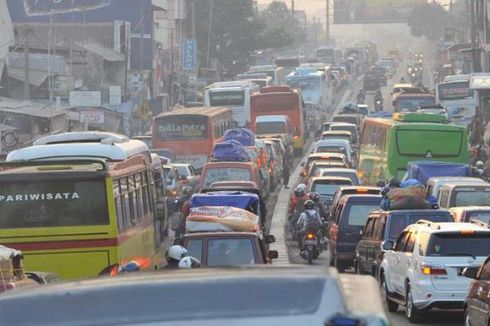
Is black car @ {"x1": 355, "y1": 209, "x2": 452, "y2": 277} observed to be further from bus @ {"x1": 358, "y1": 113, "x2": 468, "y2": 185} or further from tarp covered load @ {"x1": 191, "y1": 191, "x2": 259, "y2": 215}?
bus @ {"x1": 358, "y1": 113, "x2": 468, "y2": 185}

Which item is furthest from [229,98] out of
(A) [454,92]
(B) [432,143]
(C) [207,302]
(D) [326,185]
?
(C) [207,302]

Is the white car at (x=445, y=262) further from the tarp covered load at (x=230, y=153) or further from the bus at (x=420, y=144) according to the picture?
the tarp covered load at (x=230, y=153)

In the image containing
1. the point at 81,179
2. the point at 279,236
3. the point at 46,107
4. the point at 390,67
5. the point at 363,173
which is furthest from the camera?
the point at 390,67

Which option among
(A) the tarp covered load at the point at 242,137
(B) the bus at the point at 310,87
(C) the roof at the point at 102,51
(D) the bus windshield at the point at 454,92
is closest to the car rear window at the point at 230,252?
(A) the tarp covered load at the point at 242,137

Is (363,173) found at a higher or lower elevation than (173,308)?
lower

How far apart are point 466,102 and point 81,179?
5609 cm

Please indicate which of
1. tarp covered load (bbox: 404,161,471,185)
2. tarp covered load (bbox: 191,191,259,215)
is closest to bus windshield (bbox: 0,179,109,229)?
tarp covered load (bbox: 191,191,259,215)

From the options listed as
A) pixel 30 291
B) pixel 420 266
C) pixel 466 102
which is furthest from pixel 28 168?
pixel 466 102

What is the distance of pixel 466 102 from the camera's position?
7188cm

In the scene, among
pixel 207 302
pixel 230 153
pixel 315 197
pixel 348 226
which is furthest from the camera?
pixel 230 153

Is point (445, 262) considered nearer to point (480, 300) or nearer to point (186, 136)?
point (480, 300)

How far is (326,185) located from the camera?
36.7 meters

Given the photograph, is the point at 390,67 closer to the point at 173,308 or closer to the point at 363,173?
the point at 363,173

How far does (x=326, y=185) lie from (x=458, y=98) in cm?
3641
